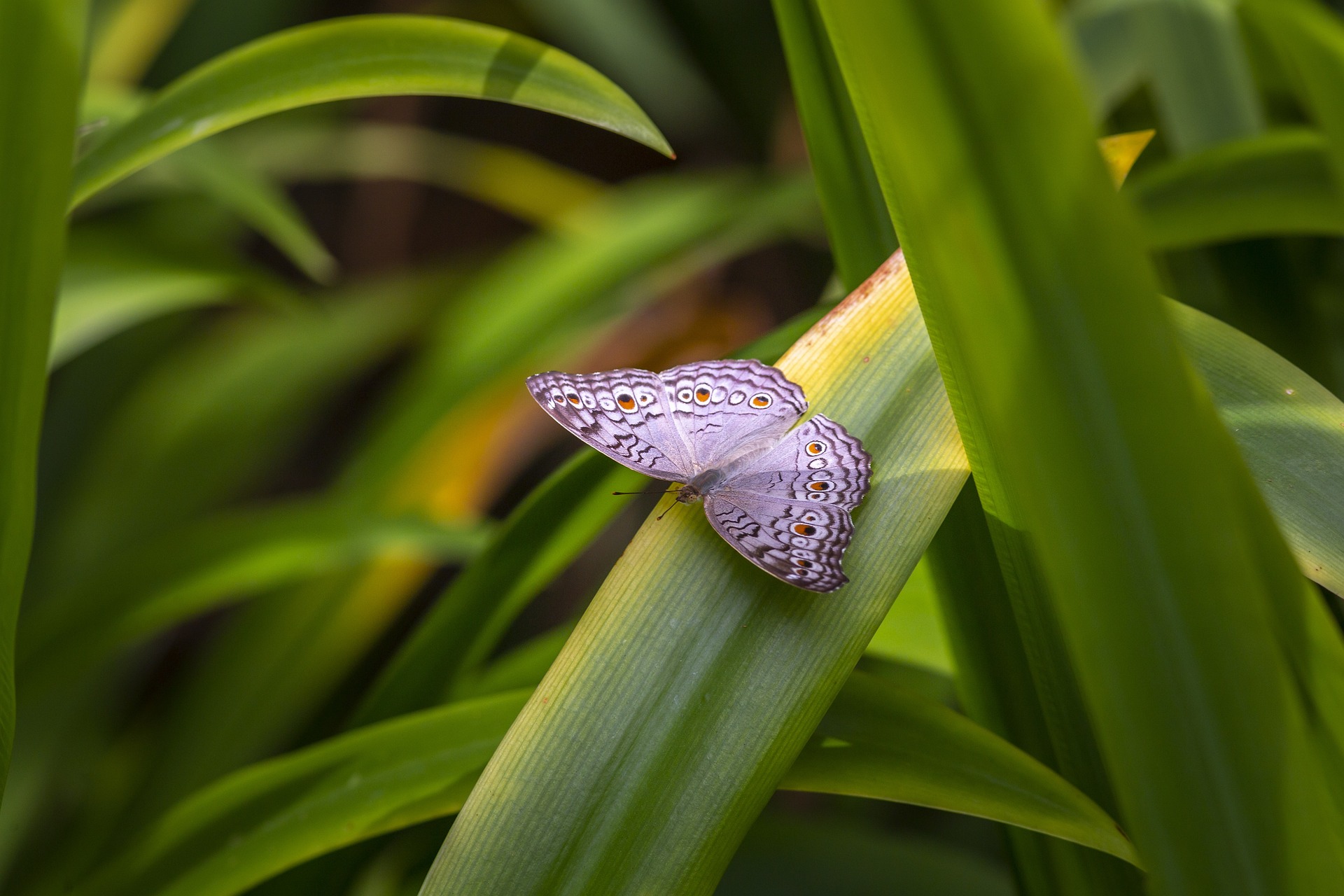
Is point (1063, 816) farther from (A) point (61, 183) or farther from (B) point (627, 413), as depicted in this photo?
(A) point (61, 183)

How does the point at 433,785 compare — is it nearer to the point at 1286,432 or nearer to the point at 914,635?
the point at 914,635

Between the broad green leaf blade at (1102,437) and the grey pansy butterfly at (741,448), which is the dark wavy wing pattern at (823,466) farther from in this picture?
the broad green leaf blade at (1102,437)

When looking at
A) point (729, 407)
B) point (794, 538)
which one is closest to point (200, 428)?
point (729, 407)

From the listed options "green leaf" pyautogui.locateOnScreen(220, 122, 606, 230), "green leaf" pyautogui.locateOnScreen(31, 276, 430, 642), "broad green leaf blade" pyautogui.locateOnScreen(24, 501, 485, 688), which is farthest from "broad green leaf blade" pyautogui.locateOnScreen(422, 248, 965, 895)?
"green leaf" pyautogui.locateOnScreen(220, 122, 606, 230)

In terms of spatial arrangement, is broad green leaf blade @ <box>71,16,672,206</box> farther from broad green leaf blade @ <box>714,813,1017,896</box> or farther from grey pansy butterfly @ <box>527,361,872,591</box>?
broad green leaf blade @ <box>714,813,1017,896</box>

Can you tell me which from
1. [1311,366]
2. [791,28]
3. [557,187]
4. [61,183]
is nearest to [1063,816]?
[791,28]

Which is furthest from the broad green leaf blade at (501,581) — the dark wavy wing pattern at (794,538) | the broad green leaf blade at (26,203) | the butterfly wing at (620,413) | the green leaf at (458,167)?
the green leaf at (458,167)
